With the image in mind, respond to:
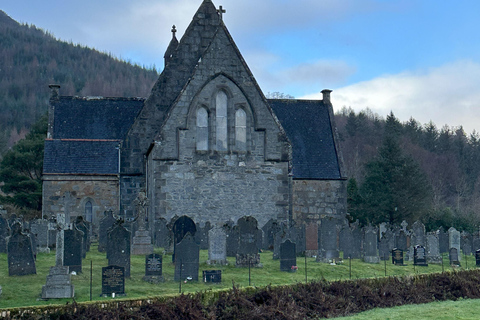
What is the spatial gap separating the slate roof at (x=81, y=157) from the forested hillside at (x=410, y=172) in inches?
573

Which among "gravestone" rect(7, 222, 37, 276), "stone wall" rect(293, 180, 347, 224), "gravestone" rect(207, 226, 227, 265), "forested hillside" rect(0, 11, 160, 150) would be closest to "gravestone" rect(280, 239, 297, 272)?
"gravestone" rect(207, 226, 227, 265)

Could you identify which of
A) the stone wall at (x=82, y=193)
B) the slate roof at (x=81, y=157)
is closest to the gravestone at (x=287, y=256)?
the stone wall at (x=82, y=193)

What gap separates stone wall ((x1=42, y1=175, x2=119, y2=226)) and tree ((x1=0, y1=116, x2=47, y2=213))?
10.3 meters

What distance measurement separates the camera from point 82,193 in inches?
1135

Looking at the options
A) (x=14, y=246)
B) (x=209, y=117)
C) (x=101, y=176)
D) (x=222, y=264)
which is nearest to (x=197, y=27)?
(x=209, y=117)

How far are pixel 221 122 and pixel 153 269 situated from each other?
396 inches

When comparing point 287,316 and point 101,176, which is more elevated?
point 101,176

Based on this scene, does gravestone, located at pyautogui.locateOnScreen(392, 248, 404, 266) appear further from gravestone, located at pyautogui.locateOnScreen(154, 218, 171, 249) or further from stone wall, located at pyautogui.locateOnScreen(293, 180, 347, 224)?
gravestone, located at pyautogui.locateOnScreen(154, 218, 171, 249)

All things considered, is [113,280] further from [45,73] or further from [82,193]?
[45,73]

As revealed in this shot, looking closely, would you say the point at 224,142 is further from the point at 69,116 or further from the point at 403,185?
the point at 403,185

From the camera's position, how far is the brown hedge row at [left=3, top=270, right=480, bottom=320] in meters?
12.6

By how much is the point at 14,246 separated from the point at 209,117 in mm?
10790

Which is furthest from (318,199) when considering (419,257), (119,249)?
(119,249)

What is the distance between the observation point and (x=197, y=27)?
93.2ft
